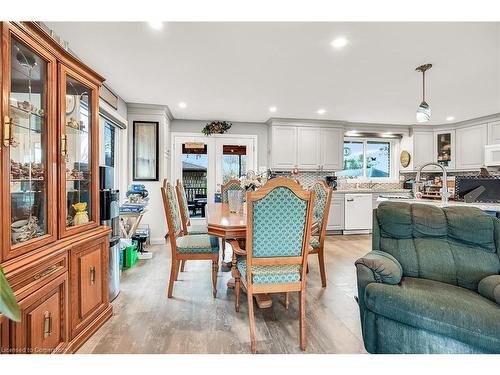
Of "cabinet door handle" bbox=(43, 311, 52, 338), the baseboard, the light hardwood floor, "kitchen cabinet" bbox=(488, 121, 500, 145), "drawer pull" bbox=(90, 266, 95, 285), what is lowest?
the light hardwood floor

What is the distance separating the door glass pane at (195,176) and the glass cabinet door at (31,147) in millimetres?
3986

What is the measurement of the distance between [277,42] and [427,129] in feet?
16.8

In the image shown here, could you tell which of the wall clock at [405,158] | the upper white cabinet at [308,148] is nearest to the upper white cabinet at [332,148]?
the upper white cabinet at [308,148]

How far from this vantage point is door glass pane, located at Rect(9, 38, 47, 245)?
140 centimetres

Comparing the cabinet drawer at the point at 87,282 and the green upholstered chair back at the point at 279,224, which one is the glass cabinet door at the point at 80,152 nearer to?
the cabinet drawer at the point at 87,282

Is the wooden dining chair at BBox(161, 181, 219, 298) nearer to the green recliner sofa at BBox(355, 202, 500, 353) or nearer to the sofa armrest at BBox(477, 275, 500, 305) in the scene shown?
the green recliner sofa at BBox(355, 202, 500, 353)

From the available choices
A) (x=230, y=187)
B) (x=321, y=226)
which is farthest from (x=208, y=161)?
(x=321, y=226)

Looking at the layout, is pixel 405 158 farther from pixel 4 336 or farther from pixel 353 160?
pixel 4 336

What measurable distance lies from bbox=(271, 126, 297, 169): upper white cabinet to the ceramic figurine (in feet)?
12.8

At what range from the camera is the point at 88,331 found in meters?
1.83

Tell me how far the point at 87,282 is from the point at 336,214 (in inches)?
185

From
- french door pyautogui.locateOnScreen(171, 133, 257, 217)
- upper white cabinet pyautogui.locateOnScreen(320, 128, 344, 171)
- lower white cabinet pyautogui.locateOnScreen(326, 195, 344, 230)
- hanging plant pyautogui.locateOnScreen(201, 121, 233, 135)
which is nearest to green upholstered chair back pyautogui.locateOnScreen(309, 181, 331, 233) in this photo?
lower white cabinet pyautogui.locateOnScreen(326, 195, 344, 230)

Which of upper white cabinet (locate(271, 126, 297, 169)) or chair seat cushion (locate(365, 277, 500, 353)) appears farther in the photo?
upper white cabinet (locate(271, 126, 297, 169))
